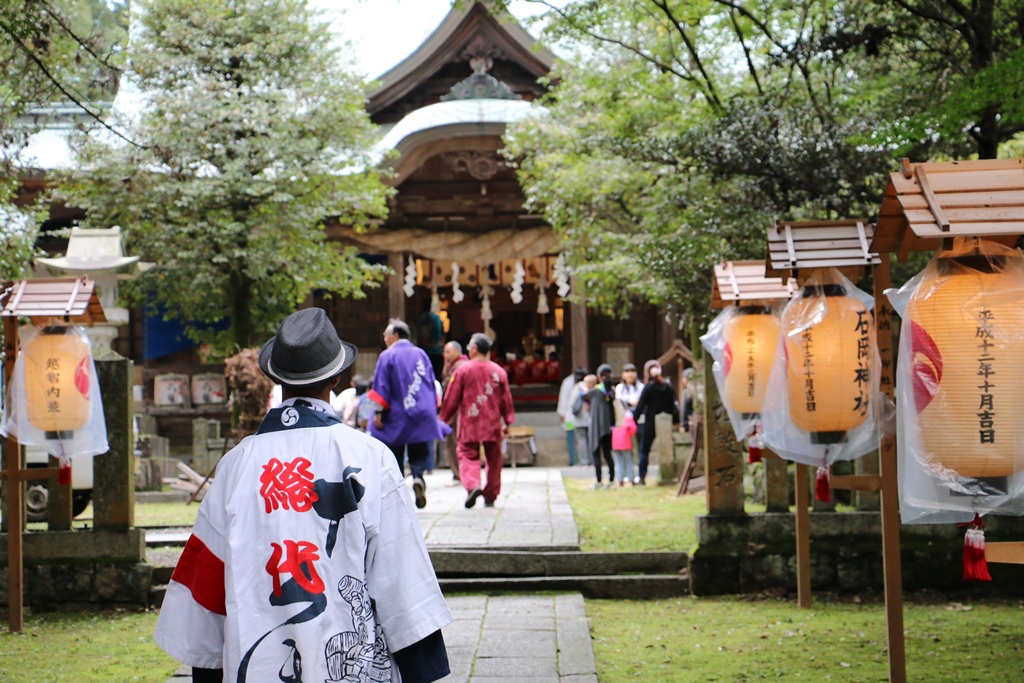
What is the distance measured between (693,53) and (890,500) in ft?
22.2

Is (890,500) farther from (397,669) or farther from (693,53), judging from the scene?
(693,53)

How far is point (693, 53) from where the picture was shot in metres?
10.9

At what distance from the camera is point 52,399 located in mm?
6949

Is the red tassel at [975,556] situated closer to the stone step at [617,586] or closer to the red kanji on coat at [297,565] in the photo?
the red kanji on coat at [297,565]

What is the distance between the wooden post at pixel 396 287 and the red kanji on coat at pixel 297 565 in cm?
1758

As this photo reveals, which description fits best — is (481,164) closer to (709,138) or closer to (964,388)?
(709,138)

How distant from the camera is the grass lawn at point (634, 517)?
8.69 meters

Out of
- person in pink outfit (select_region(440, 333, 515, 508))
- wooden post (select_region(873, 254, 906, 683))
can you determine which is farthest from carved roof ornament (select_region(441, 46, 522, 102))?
wooden post (select_region(873, 254, 906, 683))

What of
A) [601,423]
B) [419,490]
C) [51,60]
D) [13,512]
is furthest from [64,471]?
[601,423]

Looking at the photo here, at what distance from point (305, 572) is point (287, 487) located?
0.25m

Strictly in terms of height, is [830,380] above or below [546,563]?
above

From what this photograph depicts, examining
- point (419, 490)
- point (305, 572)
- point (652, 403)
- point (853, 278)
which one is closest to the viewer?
point (305, 572)

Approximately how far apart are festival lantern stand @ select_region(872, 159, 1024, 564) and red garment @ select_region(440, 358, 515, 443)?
19.5 ft

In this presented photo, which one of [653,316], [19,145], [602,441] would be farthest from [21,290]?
[653,316]
